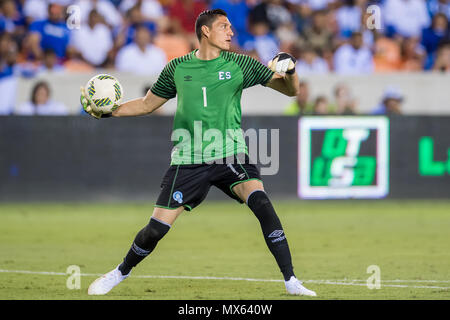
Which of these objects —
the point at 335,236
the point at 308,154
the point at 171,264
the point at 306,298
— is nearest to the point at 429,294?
the point at 306,298

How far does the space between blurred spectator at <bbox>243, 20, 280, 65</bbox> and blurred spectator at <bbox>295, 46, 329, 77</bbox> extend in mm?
566

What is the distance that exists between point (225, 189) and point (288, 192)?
26.4 feet

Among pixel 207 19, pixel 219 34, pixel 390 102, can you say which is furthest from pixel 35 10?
pixel 219 34

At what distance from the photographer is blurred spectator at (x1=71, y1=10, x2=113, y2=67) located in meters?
17.7

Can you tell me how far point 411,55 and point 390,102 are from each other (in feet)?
9.13

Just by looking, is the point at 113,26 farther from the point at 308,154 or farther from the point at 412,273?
the point at 412,273

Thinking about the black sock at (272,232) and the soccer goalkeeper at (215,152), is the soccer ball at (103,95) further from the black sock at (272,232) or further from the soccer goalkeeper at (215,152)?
the black sock at (272,232)

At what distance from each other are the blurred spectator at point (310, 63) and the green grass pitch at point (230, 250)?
10.5 feet

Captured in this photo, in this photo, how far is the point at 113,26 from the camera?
726 inches

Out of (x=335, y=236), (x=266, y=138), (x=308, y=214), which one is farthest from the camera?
(x=266, y=138)

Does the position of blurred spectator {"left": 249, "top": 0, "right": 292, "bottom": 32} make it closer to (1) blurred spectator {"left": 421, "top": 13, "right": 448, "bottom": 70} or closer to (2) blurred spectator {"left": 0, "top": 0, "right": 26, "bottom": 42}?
(1) blurred spectator {"left": 421, "top": 13, "right": 448, "bottom": 70}

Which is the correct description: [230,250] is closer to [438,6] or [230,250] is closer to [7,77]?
[7,77]

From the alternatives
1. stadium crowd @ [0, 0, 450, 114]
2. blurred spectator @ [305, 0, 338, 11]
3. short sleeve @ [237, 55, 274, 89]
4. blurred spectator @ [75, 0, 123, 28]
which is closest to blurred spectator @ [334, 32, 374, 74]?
stadium crowd @ [0, 0, 450, 114]

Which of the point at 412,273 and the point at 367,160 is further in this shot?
the point at 367,160
